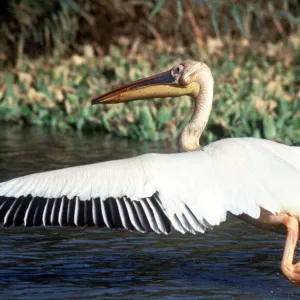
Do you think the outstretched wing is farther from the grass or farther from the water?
the grass

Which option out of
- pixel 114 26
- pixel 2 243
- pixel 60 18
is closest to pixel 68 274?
pixel 2 243

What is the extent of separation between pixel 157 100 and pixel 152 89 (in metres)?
4.48

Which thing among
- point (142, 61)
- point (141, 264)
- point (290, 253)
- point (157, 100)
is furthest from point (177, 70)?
point (142, 61)

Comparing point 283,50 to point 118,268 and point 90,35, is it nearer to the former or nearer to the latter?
point 90,35

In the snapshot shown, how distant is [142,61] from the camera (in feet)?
42.7

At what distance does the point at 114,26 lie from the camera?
583 inches

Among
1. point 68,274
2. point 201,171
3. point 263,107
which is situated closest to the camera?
point 201,171

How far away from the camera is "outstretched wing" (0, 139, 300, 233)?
5074 millimetres

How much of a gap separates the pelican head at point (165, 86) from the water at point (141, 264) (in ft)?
2.92

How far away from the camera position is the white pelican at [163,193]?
5.07 metres

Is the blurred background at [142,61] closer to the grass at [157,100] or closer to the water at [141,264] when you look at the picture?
the grass at [157,100]

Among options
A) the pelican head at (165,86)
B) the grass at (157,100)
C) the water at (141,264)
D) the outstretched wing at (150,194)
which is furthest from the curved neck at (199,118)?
the grass at (157,100)

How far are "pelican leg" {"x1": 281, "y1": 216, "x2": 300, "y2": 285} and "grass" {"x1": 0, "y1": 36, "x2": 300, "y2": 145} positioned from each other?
415 cm

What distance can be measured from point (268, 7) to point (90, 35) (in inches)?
96.2
